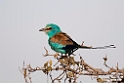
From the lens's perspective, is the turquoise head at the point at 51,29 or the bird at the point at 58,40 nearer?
the bird at the point at 58,40

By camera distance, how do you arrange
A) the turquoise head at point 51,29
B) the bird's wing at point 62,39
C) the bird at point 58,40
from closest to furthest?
the bird at point 58,40
the bird's wing at point 62,39
the turquoise head at point 51,29

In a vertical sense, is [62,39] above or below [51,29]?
below

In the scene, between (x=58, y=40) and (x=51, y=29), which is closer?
(x=58, y=40)

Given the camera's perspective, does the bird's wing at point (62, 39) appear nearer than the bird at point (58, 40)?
No

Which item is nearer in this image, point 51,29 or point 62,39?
point 62,39

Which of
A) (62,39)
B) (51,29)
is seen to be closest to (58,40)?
(62,39)

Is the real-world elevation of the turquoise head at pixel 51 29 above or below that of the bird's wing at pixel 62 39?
above

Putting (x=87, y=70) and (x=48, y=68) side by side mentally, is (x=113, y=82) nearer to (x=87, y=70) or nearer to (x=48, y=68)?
(x=87, y=70)

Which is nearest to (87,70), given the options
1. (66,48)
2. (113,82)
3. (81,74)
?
(81,74)

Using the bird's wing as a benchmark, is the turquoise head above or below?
above

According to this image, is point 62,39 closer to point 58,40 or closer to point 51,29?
point 58,40

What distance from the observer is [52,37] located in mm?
4527

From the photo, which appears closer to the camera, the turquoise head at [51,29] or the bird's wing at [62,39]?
the bird's wing at [62,39]

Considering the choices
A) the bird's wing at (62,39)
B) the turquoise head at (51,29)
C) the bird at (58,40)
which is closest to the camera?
the bird at (58,40)
